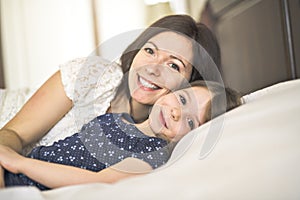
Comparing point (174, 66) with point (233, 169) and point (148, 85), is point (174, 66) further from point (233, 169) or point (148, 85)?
point (233, 169)

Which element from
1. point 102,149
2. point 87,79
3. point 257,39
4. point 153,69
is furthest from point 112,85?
point 257,39

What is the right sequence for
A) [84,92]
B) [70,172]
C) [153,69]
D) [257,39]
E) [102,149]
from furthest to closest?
[257,39], [84,92], [153,69], [102,149], [70,172]

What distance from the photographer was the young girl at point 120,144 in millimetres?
712

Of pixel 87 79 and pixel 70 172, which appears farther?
pixel 87 79

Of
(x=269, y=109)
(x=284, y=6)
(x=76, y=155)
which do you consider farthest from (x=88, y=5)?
(x=269, y=109)

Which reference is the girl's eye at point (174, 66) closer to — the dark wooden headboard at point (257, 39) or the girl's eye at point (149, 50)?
the girl's eye at point (149, 50)

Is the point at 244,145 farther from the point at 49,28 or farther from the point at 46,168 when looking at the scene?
the point at 49,28

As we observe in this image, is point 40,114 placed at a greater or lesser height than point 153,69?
lesser

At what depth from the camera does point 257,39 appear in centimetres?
138

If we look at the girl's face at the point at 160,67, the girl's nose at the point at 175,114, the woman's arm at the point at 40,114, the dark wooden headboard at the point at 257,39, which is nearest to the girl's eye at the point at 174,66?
the girl's face at the point at 160,67

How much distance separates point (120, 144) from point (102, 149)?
0.12ft

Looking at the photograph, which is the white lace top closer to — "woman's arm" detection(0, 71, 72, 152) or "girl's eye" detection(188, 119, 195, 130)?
"woman's arm" detection(0, 71, 72, 152)

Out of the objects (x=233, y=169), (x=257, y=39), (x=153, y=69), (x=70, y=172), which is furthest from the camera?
(x=257, y=39)

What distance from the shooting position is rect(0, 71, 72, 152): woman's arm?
1003 millimetres
